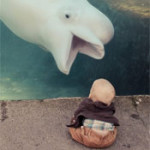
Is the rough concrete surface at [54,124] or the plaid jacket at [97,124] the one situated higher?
the plaid jacket at [97,124]

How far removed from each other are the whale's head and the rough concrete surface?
618mm

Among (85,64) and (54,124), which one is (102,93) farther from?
(85,64)

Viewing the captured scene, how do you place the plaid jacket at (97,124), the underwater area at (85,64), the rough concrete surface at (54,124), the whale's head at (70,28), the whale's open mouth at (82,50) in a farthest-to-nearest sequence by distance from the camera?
the underwater area at (85,64), the whale's open mouth at (82,50), the whale's head at (70,28), the rough concrete surface at (54,124), the plaid jacket at (97,124)

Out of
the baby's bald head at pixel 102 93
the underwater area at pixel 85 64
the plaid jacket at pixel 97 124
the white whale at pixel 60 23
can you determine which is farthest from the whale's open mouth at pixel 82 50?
the plaid jacket at pixel 97 124

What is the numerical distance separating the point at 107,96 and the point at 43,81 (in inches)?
48.5

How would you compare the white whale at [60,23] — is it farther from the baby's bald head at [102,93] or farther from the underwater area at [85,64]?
the baby's bald head at [102,93]

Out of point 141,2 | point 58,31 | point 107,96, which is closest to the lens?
point 107,96

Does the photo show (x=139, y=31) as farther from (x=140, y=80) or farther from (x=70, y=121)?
(x=70, y=121)

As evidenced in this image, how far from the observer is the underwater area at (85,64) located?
15.9 ft

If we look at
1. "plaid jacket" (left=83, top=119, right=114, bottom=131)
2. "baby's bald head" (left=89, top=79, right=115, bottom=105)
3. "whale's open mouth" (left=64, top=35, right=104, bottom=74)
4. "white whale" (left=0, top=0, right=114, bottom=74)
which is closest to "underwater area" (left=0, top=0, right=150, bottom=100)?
"whale's open mouth" (left=64, top=35, right=104, bottom=74)

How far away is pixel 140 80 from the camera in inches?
205

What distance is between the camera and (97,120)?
398 cm

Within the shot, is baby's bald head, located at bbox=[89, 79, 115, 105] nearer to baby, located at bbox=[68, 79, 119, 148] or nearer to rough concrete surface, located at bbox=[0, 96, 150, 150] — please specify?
baby, located at bbox=[68, 79, 119, 148]

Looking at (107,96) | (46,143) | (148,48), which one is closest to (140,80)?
(148,48)
